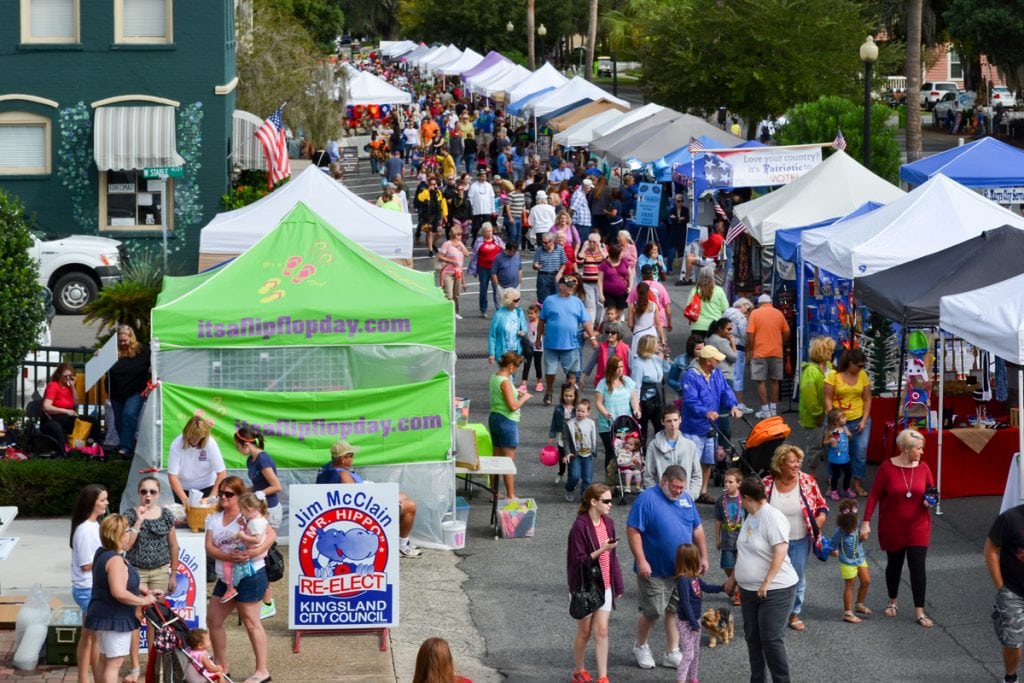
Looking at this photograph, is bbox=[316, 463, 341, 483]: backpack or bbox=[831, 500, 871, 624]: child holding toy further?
bbox=[316, 463, 341, 483]: backpack

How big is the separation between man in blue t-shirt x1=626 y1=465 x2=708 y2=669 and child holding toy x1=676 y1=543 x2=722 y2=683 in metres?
0.24

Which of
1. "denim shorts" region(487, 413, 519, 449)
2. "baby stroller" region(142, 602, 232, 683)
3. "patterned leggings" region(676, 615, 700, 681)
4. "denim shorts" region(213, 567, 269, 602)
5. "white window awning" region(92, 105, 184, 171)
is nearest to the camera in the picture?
"baby stroller" region(142, 602, 232, 683)

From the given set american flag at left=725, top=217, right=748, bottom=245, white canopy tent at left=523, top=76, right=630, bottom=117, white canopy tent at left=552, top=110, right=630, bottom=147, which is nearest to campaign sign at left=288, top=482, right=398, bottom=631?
american flag at left=725, top=217, right=748, bottom=245

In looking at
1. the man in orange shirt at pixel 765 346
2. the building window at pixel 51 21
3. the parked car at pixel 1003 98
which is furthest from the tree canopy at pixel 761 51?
the parked car at pixel 1003 98

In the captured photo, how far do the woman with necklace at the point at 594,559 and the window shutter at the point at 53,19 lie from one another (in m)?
21.2

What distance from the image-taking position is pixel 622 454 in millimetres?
15625

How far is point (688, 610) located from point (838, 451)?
4.84 meters

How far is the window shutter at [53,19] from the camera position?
95.8ft

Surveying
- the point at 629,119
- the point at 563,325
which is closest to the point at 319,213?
the point at 563,325

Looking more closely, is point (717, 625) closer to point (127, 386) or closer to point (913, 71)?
point (127, 386)

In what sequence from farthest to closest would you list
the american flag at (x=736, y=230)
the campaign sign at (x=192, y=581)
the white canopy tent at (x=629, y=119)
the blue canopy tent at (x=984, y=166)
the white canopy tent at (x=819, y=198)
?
the white canopy tent at (x=629, y=119) < the blue canopy tent at (x=984, y=166) < the american flag at (x=736, y=230) < the white canopy tent at (x=819, y=198) < the campaign sign at (x=192, y=581)

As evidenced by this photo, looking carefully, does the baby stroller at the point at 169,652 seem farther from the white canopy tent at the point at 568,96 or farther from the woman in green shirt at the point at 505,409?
the white canopy tent at the point at 568,96

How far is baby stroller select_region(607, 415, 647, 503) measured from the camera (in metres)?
15.6

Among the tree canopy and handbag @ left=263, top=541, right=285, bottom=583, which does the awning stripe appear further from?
handbag @ left=263, top=541, right=285, bottom=583
